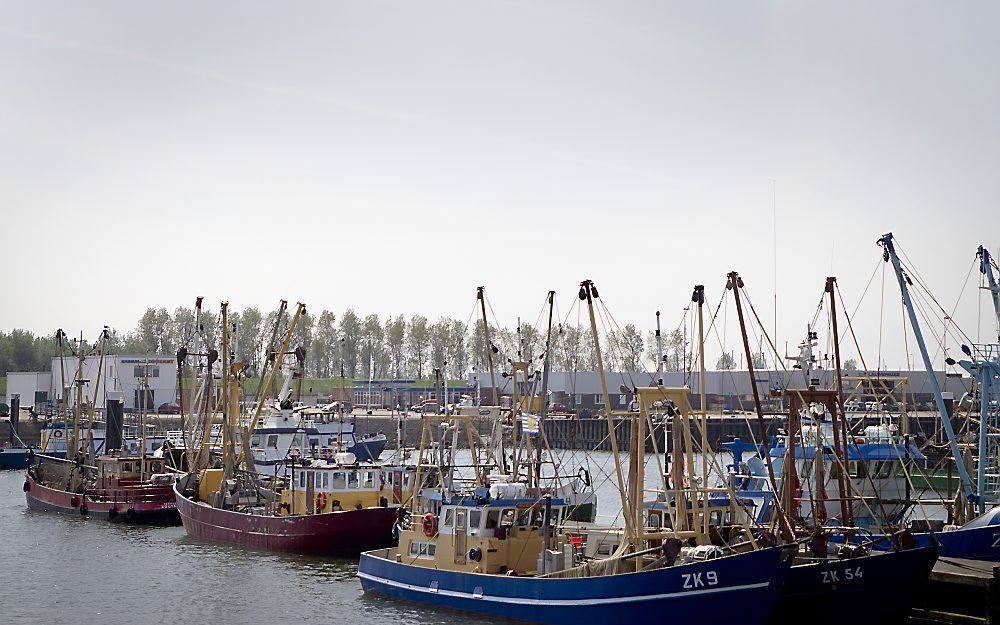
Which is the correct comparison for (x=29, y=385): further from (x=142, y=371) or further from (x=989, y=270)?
(x=989, y=270)

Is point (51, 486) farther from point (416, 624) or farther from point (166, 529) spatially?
point (416, 624)

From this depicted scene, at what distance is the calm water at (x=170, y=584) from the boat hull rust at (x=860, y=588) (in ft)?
26.0

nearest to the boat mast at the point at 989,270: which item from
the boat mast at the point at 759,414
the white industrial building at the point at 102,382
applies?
the boat mast at the point at 759,414

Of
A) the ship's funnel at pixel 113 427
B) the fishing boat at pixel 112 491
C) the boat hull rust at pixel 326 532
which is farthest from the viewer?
the ship's funnel at pixel 113 427

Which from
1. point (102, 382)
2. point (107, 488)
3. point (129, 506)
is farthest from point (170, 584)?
point (102, 382)

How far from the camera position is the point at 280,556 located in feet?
133

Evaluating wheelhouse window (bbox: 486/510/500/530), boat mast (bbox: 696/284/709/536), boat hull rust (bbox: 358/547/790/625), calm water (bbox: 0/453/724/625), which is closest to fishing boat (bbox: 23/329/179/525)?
calm water (bbox: 0/453/724/625)

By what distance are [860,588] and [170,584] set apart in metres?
22.1

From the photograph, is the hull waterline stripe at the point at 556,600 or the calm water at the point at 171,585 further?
the calm water at the point at 171,585

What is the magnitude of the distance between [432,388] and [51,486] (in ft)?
334

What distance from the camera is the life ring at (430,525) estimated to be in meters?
30.4

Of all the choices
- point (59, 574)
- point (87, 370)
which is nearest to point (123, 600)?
point (59, 574)

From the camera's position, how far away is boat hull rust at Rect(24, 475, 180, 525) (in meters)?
52.9

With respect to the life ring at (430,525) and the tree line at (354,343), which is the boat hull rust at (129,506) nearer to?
the life ring at (430,525)
